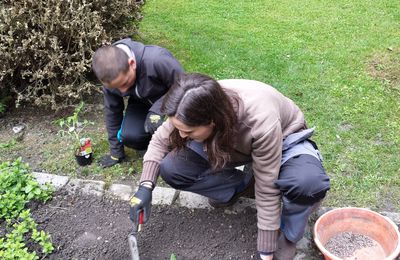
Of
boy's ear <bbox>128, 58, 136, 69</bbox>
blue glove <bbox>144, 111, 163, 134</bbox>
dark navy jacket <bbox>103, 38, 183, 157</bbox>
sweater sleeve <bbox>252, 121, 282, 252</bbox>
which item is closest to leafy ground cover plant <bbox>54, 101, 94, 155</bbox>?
dark navy jacket <bbox>103, 38, 183, 157</bbox>

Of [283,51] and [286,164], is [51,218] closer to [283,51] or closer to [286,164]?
[286,164]

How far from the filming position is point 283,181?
6.88 ft

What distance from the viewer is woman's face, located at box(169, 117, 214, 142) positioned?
6.21ft

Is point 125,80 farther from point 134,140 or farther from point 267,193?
point 267,193

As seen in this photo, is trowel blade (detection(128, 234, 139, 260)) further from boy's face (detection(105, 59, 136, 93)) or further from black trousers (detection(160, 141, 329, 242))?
boy's face (detection(105, 59, 136, 93))

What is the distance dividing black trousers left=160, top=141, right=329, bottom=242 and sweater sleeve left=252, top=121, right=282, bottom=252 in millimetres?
54

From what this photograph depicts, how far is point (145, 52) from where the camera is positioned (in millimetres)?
2906

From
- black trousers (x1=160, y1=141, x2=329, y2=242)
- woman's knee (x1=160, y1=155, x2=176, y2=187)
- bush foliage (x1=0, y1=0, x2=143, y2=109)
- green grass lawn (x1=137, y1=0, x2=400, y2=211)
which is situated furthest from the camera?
bush foliage (x1=0, y1=0, x2=143, y2=109)

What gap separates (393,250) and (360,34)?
340 centimetres

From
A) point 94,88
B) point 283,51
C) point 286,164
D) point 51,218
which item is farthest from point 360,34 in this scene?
point 51,218

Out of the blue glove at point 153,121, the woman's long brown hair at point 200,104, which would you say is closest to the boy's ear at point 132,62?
the blue glove at point 153,121

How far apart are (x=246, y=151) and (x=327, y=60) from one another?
267 centimetres

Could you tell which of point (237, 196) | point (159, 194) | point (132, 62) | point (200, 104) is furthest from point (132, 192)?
point (200, 104)

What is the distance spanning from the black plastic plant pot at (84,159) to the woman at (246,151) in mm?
967
